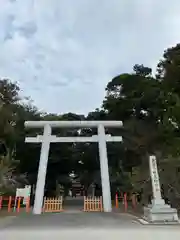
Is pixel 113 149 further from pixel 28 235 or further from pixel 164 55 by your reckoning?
pixel 28 235

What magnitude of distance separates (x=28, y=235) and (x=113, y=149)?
763 inches

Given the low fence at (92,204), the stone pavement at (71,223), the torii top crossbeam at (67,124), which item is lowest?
the stone pavement at (71,223)

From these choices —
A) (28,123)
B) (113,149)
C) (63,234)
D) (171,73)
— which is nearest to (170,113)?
(171,73)

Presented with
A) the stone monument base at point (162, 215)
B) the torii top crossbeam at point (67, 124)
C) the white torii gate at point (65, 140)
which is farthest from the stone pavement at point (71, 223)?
the torii top crossbeam at point (67, 124)

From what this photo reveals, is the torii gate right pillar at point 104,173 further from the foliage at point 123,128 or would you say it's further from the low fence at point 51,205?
the foliage at point 123,128

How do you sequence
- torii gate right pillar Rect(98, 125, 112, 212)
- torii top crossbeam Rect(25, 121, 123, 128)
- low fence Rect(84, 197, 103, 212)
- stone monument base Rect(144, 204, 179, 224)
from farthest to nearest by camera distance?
torii top crossbeam Rect(25, 121, 123, 128)
low fence Rect(84, 197, 103, 212)
torii gate right pillar Rect(98, 125, 112, 212)
stone monument base Rect(144, 204, 179, 224)

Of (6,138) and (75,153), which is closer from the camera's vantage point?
(6,138)

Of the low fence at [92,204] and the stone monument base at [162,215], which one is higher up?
the low fence at [92,204]

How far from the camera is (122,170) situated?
981 inches

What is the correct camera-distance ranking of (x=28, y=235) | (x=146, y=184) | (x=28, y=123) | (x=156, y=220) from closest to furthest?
(x=28, y=235), (x=156, y=220), (x=146, y=184), (x=28, y=123)

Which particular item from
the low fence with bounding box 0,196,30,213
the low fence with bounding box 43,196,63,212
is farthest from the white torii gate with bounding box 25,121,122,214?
the low fence with bounding box 0,196,30,213

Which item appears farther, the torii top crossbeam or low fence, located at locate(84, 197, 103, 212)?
the torii top crossbeam

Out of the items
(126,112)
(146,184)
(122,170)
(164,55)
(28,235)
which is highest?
(164,55)

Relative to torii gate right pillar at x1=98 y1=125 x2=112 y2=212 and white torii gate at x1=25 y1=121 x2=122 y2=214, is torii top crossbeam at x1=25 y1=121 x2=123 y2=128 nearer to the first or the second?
white torii gate at x1=25 y1=121 x2=122 y2=214
